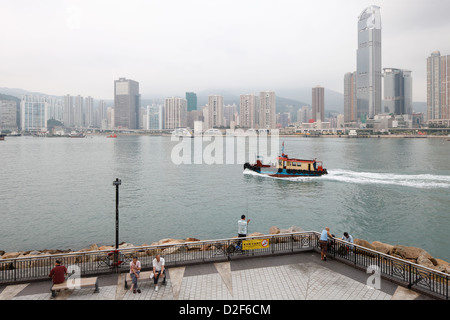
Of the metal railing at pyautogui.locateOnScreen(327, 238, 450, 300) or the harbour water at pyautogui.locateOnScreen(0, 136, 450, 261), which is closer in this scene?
the metal railing at pyautogui.locateOnScreen(327, 238, 450, 300)

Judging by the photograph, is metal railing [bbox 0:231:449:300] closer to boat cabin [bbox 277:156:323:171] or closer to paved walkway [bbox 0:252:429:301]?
paved walkway [bbox 0:252:429:301]

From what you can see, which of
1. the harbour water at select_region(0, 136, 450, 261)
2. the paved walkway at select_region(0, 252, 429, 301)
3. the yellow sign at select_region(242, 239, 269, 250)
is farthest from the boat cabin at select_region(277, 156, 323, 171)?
the paved walkway at select_region(0, 252, 429, 301)

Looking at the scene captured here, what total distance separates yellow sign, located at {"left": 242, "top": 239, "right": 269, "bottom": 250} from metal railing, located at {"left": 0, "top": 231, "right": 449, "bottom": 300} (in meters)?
0.08

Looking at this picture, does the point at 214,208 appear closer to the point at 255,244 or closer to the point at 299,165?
the point at 255,244

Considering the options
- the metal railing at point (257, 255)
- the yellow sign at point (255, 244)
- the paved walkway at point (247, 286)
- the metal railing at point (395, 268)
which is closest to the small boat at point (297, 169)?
the metal railing at point (257, 255)

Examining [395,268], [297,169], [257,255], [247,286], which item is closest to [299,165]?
[297,169]

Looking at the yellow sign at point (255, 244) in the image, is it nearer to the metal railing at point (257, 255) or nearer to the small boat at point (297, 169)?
the metal railing at point (257, 255)

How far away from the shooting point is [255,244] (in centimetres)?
1256

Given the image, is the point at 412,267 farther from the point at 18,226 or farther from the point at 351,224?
the point at 18,226

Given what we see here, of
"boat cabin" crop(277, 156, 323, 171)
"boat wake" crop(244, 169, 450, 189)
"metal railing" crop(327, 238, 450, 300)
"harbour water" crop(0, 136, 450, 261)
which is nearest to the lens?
"metal railing" crop(327, 238, 450, 300)

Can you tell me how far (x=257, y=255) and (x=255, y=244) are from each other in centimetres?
46

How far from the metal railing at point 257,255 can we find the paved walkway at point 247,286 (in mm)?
354

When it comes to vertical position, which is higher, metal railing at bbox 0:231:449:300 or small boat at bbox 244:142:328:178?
small boat at bbox 244:142:328:178

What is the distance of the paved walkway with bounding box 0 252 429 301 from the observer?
925cm
